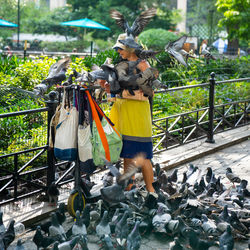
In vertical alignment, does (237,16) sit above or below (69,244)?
above

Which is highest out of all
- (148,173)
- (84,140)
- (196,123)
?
(84,140)

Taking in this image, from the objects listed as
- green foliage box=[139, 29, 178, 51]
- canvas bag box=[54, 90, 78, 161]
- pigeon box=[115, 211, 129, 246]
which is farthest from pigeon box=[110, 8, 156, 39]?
green foliage box=[139, 29, 178, 51]

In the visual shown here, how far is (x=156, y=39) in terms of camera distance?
829 inches

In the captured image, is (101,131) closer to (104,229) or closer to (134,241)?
(104,229)

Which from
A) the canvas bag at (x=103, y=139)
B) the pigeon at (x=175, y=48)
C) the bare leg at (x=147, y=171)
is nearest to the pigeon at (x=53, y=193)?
the canvas bag at (x=103, y=139)

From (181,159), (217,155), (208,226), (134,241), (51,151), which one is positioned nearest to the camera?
(134,241)

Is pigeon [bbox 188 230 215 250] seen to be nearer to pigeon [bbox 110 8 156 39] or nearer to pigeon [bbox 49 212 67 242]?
pigeon [bbox 49 212 67 242]

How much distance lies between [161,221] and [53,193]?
1.42 m

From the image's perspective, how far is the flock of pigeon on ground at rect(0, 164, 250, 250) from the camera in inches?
142

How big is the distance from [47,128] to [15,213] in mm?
1041

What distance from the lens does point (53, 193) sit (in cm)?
484

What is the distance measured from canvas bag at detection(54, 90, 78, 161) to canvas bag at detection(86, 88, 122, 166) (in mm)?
212

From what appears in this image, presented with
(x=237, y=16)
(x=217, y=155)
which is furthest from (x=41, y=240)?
(x=237, y=16)

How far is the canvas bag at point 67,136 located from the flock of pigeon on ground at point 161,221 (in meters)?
0.58
